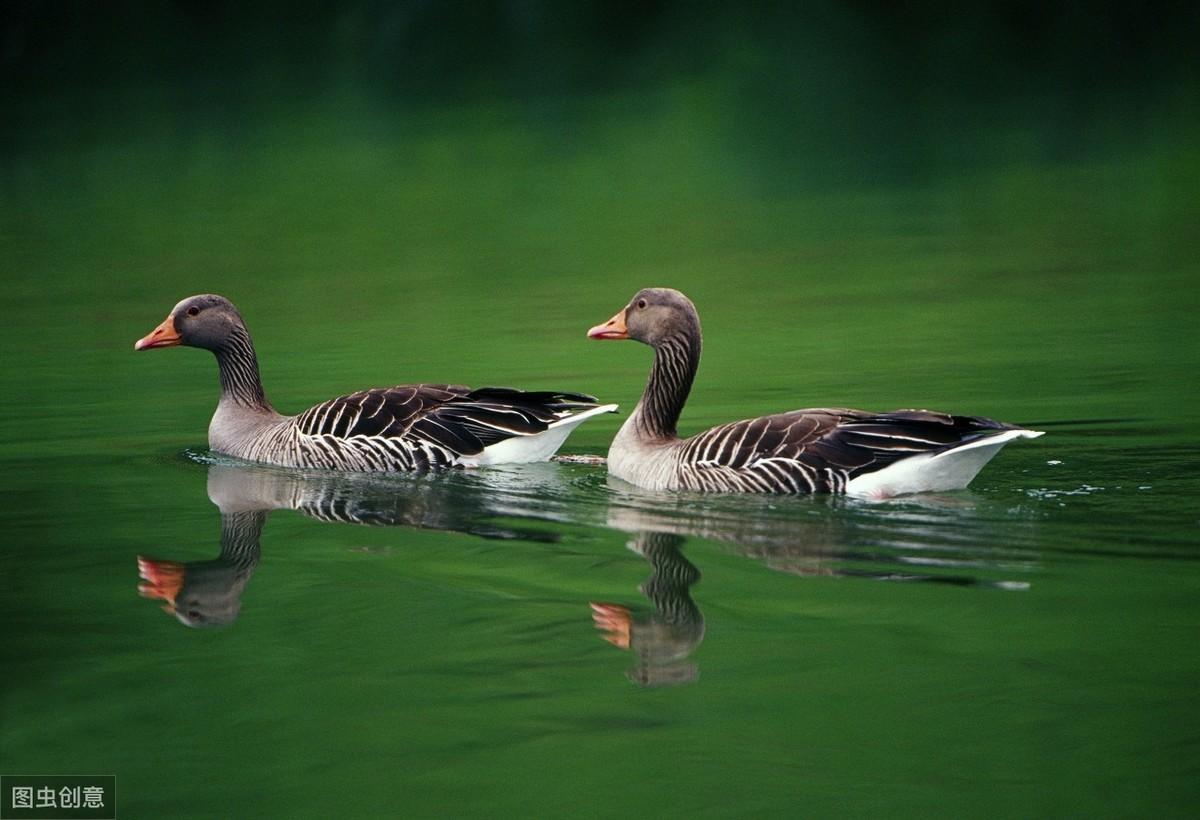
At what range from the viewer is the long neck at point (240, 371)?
14188 millimetres

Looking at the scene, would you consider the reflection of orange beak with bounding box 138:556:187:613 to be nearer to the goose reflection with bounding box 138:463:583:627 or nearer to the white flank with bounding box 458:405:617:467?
the goose reflection with bounding box 138:463:583:627

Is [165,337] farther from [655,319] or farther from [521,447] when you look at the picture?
[655,319]

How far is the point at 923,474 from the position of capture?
35.3 ft

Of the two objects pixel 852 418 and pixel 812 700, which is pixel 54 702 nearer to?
pixel 812 700

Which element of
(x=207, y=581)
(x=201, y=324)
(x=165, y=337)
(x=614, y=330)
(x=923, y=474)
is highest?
(x=201, y=324)

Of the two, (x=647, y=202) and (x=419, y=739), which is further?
(x=647, y=202)

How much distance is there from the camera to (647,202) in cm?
4591

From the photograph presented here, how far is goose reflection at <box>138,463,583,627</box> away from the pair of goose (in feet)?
0.77

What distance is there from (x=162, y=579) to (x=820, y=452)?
→ 3.90 metres

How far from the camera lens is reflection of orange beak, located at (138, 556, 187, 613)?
9.49m

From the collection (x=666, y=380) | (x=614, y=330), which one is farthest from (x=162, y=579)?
(x=666, y=380)

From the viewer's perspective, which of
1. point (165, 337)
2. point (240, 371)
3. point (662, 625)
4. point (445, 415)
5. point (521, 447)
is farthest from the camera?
point (240, 371)

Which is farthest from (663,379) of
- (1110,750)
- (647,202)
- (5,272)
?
(647,202)

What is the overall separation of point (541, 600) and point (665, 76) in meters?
53.5
